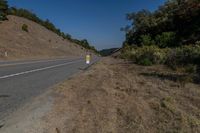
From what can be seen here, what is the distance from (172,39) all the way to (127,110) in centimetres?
2372

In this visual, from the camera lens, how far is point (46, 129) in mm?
6137

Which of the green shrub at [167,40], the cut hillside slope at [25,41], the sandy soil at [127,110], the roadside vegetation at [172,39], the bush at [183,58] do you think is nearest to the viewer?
the sandy soil at [127,110]

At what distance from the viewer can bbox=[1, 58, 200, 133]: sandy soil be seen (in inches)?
244

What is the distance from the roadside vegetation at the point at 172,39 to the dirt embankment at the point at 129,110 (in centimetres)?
395

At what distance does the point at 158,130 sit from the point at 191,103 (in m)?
2.23

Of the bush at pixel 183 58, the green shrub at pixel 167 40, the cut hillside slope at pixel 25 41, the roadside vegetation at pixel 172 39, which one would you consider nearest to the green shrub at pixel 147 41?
the roadside vegetation at pixel 172 39

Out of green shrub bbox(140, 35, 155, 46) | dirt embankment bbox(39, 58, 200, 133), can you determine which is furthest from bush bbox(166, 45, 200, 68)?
green shrub bbox(140, 35, 155, 46)

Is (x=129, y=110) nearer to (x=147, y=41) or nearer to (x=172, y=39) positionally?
(x=172, y=39)

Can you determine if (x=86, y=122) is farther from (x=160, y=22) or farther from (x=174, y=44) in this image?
(x=160, y=22)

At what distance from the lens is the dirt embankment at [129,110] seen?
20.4 ft

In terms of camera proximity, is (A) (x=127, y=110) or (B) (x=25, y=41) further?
(B) (x=25, y=41)

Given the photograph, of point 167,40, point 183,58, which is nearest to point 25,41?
point 167,40

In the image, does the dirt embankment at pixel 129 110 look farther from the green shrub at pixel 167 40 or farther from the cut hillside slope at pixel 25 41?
the cut hillside slope at pixel 25 41

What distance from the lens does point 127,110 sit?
7.58 m
